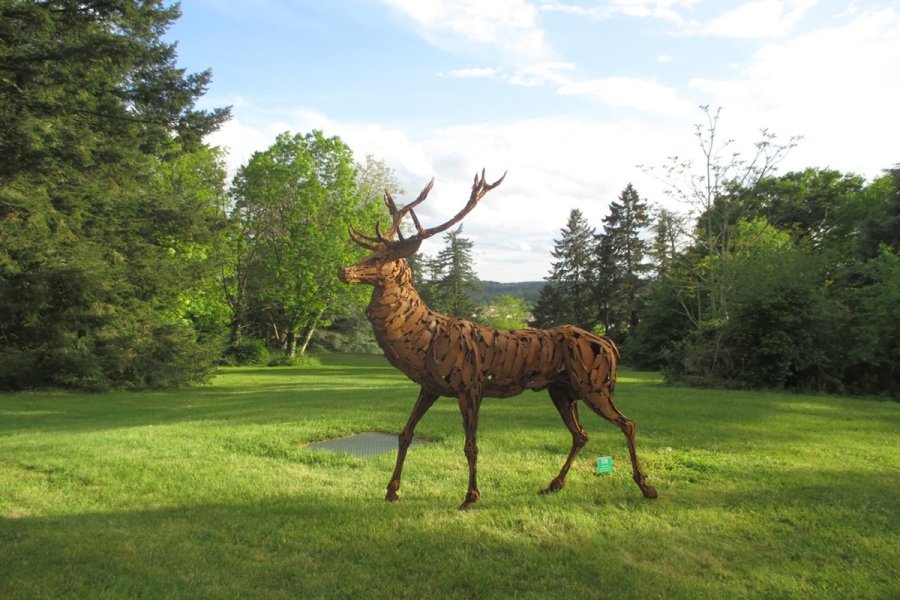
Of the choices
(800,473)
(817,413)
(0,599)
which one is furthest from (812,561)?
(817,413)

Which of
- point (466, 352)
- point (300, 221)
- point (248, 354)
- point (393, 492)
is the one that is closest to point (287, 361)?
point (248, 354)

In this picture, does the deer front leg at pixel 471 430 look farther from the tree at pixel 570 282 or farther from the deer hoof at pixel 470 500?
the tree at pixel 570 282

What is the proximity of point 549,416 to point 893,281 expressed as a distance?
38.6 ft

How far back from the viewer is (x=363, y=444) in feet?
25.9

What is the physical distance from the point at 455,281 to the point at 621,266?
14.3m

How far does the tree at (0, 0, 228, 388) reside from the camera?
38.2 ft

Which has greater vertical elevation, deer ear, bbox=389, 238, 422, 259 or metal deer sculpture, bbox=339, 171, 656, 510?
deer ear, bbox=389, 238, 422, 259

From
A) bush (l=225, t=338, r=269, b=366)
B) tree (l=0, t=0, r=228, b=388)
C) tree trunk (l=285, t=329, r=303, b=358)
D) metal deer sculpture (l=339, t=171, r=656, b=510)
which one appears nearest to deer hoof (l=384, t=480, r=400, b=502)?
metal deer sculpture (l=339, t=171, r=656, b=510)

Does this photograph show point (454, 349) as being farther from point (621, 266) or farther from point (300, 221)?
point (621, 266)

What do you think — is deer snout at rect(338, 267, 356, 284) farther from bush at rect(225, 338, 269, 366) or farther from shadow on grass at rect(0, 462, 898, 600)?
bush at rect(225, 338, 269, 366)

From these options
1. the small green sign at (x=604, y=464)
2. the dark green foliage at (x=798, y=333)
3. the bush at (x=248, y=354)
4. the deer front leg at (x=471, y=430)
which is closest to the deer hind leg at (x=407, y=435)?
A: the deer front leg at (x=471, y=430)

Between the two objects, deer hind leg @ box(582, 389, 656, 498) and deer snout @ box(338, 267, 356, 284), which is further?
deer hind leg @ box(582, 389, 656, 498)

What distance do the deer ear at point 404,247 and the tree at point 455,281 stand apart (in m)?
39.5

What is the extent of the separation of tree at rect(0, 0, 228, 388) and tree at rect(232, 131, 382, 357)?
36.5 feet
